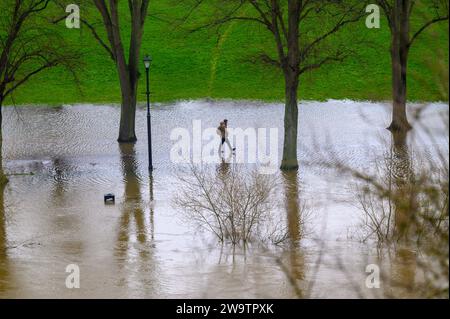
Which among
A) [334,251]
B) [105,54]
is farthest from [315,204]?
[105,54]

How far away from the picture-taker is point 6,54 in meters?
25.9

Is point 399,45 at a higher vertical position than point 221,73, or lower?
higher

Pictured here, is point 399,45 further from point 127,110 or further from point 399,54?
point 127,110

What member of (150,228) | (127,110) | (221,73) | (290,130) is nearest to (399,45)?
(290,130)

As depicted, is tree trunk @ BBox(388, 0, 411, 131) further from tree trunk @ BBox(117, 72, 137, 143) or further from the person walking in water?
tree trunk @ BBox(117, 72, 137, 143)

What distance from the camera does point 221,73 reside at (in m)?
45.3

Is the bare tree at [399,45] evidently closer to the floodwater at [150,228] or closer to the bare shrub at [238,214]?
the floodwater at [150,228]

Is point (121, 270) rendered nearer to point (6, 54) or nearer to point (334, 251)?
point (334, 251)

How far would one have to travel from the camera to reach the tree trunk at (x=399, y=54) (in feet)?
106

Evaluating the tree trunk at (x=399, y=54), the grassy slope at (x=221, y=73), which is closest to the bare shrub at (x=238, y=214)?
the tree trunk at (x=399, y=54)

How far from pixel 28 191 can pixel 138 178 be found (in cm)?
340

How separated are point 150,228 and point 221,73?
24764 millimetres

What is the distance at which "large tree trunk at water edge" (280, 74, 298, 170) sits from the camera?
27.4 meters

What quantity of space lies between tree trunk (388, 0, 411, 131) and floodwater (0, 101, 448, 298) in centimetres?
117
